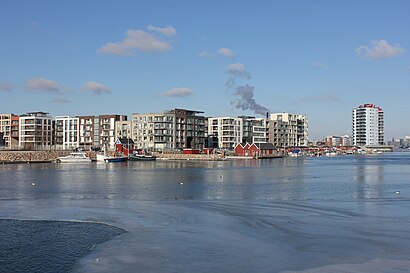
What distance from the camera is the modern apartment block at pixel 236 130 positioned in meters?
158

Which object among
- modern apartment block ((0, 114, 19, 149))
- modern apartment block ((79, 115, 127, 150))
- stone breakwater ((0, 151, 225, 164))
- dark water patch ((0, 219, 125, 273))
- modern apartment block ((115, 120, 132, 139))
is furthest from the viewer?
modern apartment block ((0, 114, 19, 149))

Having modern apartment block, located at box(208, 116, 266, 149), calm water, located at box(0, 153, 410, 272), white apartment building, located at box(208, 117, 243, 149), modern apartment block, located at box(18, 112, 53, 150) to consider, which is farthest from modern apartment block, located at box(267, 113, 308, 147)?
calm water, located at box(0, 153, 410, 272)

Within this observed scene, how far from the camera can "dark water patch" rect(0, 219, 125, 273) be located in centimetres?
Result: 1293

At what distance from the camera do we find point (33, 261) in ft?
43.5

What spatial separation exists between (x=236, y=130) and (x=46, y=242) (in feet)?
473

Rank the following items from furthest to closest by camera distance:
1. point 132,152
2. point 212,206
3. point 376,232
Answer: point 132,152
point 212,206
point 376,232

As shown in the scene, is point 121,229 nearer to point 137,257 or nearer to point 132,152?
point 137,257

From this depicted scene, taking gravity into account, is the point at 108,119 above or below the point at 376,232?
above

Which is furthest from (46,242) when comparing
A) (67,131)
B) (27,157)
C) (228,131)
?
(67,131)

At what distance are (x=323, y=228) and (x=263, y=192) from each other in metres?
14.0

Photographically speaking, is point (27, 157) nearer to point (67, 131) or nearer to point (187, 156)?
point (187, 156)

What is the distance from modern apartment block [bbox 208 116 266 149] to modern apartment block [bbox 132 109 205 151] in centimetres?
2000

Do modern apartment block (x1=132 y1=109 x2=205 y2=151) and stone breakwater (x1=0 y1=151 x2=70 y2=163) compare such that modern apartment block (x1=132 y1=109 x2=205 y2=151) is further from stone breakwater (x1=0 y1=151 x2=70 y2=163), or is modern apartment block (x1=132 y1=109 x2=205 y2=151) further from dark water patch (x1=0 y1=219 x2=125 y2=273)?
dark water patch (x1=0 y1=219 x2=125 y2=273)

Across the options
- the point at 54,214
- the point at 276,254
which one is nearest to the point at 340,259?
the point at 276,254
